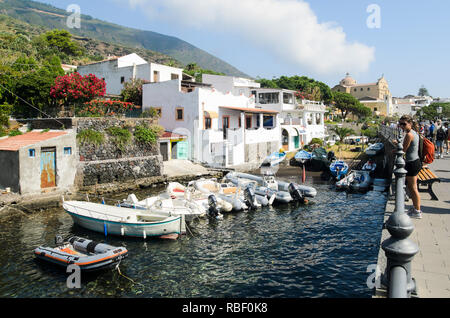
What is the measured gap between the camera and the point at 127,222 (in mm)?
16203

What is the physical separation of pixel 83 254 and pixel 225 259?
5.90 metres

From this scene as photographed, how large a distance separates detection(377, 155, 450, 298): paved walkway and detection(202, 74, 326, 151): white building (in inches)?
1448

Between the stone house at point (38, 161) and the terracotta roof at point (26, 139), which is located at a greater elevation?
the terracotta roof at point (26, 139)

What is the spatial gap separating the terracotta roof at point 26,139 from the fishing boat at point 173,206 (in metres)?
8.58

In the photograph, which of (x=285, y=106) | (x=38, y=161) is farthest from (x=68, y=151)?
(x=285, y=106)

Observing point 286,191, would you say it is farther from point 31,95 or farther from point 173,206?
point 31,95

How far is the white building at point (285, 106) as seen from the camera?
48062 mm

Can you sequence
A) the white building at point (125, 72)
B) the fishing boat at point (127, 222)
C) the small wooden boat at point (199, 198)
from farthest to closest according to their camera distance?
1. the white building at point (125, 72)
2. the small wooden boat at point (199, 198)
3. the fishing boat at point (127, 222)

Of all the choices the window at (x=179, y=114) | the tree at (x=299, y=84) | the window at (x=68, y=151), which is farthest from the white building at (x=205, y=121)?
the tree at (x=299, y=84)

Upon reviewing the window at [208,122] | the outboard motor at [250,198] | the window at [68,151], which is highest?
the window at [208,122]

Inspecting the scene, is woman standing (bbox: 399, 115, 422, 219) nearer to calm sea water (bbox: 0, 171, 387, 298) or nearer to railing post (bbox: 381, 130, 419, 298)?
calm sea water (bbox: 0, 171, 387, 298)

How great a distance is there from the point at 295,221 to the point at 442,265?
12.9m

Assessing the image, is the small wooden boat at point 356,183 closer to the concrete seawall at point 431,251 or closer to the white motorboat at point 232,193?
the white motorboat at point 232,193

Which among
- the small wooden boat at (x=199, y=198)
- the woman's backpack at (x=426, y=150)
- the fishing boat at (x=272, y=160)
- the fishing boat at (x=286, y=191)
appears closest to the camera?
the woman's backpack at (x=426, y=150)
